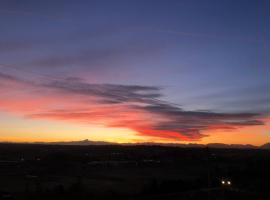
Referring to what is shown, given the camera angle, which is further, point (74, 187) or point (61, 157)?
point (61, 157)

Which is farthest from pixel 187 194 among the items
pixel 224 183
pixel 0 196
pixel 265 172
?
pixel 265 172

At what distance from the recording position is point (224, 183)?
35.5 meters

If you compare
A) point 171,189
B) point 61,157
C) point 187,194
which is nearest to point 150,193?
point 171,189

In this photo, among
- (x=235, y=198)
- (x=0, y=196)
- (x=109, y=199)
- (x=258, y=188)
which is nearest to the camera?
(x=0, y=196)

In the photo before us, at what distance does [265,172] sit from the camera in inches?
2058

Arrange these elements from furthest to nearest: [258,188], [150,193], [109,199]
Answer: [258,188] < [150,193] < [109,199]

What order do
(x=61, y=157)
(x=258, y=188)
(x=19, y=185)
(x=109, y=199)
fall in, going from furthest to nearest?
(x=61, y=157) < (x=19, y=185) < (x=258, y=188) < (x=109, y=199)

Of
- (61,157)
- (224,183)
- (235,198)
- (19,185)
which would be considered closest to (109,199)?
(235,198)

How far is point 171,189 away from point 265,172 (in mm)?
22510

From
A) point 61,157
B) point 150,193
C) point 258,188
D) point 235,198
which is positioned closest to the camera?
point 235,198

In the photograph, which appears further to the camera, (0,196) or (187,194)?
(187,194)

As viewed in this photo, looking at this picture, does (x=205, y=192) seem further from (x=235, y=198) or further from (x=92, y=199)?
(x=92, y=199)

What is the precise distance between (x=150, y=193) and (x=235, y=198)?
6.66 meters

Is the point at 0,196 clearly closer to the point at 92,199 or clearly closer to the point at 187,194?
the point at 92,199
